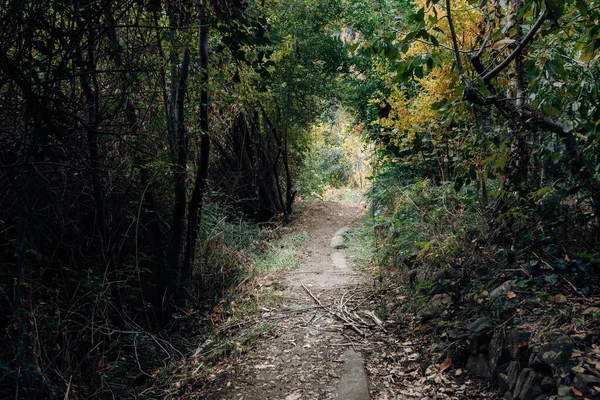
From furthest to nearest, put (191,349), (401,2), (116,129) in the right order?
(401,2), (191,349), (116,129)

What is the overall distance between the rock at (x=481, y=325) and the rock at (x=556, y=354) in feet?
1.93

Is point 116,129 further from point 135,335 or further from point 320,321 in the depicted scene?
point 320,321

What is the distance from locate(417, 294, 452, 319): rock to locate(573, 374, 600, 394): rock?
5.67ft

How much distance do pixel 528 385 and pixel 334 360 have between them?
5.59 ft

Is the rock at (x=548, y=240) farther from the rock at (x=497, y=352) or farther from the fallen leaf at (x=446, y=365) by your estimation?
the fallen leaf at (x=446, y=365)

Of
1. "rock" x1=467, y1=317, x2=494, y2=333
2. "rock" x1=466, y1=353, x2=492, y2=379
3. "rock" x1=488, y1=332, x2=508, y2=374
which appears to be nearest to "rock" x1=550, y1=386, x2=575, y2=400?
"rock" x1=488, y1=332, x2=508, y2=374

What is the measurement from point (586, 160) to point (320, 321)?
10.1ft

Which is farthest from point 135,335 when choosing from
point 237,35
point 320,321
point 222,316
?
point 237,35

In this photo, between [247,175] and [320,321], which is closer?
[320,321]

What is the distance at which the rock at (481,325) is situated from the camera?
3.36 meters

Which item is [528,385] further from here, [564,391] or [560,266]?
[560,266]

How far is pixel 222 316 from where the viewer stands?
5328mm

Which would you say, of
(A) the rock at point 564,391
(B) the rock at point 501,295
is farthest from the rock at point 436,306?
(A) the rock at point 564,391

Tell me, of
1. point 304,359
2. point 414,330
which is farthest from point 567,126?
point 304,359
